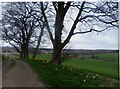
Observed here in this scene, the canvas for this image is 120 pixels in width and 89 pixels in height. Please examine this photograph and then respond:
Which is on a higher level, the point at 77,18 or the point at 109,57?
the point at 77,18

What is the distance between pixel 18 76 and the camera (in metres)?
1.62

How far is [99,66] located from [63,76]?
26 centimetres

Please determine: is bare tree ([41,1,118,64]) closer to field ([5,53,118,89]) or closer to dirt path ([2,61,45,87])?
field ([5,53,118,89])

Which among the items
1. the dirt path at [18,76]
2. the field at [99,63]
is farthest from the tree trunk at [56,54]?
the dirt path at [18,76]

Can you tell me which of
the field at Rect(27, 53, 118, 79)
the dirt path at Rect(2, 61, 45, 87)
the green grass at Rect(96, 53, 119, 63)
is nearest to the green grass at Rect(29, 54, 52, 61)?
the field at Rect(27, 53, 118, 79)

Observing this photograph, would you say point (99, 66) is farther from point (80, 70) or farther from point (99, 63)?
point (80, 70)

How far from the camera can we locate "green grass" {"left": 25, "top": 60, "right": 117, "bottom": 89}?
5.13 ft

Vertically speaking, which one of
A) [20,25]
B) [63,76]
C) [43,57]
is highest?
[20,25]

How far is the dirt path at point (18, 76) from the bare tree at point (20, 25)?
0.09m

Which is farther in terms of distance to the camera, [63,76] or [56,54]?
[56,54]

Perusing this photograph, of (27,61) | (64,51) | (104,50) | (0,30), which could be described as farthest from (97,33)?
(0,30)

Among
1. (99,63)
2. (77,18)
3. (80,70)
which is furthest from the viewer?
(77,18)

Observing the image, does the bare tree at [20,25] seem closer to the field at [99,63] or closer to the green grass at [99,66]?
Answer: the field at [99,63]

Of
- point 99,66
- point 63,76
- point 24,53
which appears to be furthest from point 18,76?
point 99,66
